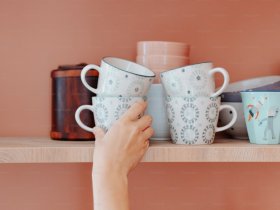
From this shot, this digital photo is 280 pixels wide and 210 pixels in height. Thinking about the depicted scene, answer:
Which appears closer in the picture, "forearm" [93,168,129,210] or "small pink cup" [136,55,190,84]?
"forearm" [93,168,129,210]

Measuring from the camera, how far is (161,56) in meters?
0.96

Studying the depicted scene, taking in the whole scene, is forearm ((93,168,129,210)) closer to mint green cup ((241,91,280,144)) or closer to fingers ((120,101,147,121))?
fingers ((120,101,147,121))

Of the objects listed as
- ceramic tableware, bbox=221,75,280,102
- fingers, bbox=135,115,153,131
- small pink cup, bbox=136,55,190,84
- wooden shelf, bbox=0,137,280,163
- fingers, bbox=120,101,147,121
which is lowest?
wooden shelf, bbox=0,137,280,163

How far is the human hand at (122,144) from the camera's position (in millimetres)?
793

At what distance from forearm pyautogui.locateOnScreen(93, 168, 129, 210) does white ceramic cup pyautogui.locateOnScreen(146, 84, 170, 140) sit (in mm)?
174

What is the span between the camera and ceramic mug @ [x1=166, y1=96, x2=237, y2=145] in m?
0.85

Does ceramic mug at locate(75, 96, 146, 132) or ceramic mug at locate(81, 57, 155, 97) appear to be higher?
ceramic mug at locate(81, 57, 155, 97)

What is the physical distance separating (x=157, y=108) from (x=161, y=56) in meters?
0.11

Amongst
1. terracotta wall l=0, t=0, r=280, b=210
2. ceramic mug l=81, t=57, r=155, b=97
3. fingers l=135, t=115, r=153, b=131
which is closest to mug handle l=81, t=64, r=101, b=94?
ceramic mug l=81, t=57, r=155, b=97

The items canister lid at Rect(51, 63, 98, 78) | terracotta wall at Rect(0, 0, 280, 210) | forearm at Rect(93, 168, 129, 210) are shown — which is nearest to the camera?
forearm at Rect(93, 168, 129, 210)

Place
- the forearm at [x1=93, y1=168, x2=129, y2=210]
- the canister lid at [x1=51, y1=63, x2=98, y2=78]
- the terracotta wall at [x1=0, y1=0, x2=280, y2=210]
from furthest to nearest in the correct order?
the terracotta wall at [x1=0, y1=0, x2=280, y2=210], the canister lid at [x1=51, y1=63, x2=98, y2=78], the forearm at [x1=93, y1=168, x2=129, y2=210]

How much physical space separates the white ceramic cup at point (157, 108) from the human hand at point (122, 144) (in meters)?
0.10

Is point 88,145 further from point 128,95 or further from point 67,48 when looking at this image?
point 67,48

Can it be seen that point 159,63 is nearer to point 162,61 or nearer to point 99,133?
point 162,61
